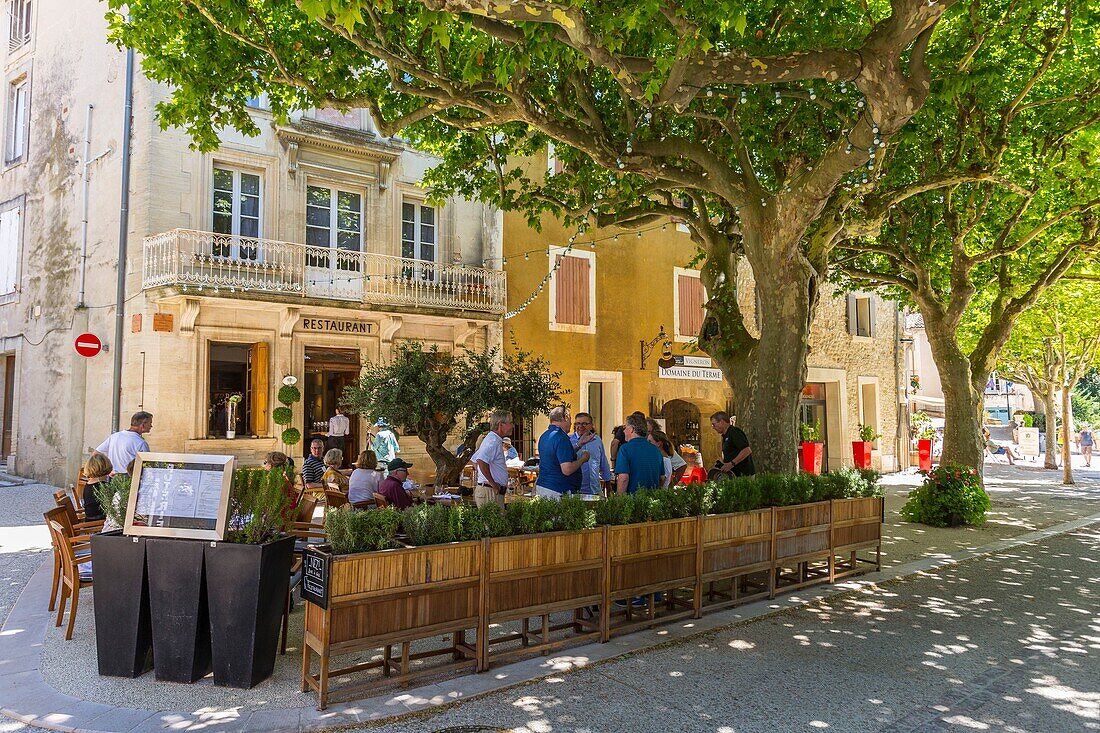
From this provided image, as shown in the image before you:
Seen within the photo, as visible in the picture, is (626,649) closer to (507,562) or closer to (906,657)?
(507,562)

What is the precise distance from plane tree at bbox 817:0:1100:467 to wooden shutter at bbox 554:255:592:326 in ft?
20.4

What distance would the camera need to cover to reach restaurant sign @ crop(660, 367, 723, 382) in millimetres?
20109

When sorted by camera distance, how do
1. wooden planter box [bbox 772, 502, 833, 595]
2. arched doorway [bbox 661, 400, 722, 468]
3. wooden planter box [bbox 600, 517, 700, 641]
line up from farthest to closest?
arched doorway [bbox 661, 400, 722, 468] < wooden planter box [bbox 772, 502, 833, 595] < wooden planter box [bbox 600, 517, 700, 641]

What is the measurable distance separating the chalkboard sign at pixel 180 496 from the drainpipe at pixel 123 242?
33.0ft

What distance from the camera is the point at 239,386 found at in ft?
48.0

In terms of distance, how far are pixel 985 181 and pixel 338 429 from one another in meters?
11.8

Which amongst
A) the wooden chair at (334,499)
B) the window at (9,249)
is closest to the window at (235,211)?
the window at (9,249)

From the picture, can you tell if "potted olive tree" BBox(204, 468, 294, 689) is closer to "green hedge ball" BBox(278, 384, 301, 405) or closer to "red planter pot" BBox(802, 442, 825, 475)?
"green hedge ball" BBox(278, 384, 301, 405)

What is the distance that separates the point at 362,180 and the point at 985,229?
12.4 metres

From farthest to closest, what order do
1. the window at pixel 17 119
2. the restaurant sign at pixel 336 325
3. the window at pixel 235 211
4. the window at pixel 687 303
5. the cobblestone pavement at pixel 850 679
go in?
the window at pixel 687 303, the window at pixel 17 119, the restaurant sign at pixel 336 325, the window at pixel 235 211, the cobblestone pavement at pixel 850 679

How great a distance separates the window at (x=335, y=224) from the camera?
50.6ft

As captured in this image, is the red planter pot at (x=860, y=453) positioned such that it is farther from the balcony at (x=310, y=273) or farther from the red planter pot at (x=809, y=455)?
the balcony at (x=310, y=273)

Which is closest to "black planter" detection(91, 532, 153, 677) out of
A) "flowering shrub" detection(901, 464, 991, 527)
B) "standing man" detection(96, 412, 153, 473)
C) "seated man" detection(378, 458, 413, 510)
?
"seated man" detection(378, 458, 413, 510)

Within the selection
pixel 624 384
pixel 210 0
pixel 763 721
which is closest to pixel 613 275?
pixel 624 384
